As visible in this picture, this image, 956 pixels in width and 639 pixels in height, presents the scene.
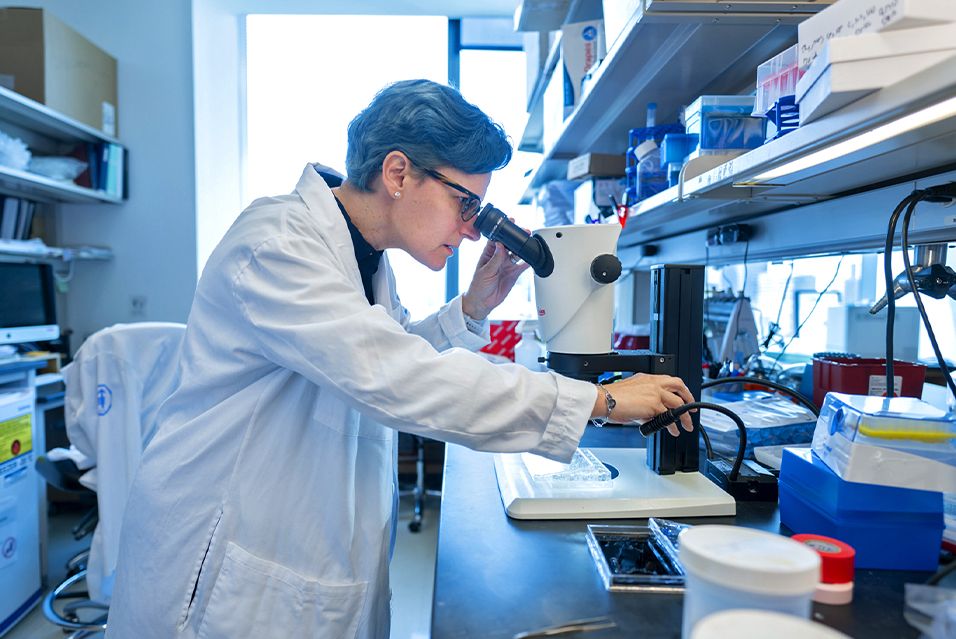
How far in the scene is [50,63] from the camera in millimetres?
2830

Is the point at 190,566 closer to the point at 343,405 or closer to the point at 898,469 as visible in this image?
the point at 343,405

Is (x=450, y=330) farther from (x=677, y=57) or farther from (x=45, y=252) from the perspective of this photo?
(x=45, y=252)

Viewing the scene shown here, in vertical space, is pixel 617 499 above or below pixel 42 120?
below

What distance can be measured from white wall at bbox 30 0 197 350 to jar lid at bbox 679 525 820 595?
11.6 feet

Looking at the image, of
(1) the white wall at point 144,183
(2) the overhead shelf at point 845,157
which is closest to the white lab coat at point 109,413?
(2) the overhead shelf at point 845,157

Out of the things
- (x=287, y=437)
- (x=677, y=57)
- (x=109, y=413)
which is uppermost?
(x=677, y=57)

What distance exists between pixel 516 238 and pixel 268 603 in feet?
2.35

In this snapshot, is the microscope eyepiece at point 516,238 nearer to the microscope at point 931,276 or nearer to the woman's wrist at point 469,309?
the woman's wrist at point 469,309

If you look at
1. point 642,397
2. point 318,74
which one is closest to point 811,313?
point 642,397

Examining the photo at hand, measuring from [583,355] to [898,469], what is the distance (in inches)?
18.2

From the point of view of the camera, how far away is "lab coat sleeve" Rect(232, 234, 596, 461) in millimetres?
745

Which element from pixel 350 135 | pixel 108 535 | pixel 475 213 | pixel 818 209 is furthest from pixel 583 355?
pixel 108 535

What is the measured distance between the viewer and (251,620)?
0.87 metres

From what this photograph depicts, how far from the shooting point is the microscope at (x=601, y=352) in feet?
3.00
